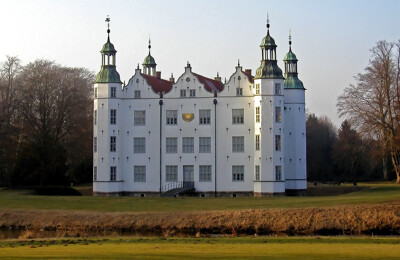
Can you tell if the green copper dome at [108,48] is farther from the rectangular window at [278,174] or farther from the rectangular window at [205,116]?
the rectangular window at [278,174]

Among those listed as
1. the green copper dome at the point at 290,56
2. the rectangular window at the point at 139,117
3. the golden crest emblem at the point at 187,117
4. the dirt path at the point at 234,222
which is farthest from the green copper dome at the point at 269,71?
the dirt path at the point at 234,222

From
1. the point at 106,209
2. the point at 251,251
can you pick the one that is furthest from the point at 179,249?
the point at 106,209

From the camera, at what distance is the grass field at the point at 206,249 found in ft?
70.4

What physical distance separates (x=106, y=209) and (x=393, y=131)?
113 ft

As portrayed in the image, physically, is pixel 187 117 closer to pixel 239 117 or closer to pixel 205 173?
pixel 239 117

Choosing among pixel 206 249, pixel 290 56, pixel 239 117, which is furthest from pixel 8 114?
pixel 206 249

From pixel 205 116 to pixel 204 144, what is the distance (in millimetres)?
2441

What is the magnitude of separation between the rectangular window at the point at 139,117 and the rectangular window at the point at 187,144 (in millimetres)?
4021

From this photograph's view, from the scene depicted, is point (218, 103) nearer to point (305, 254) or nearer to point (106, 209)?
point (106, 209)

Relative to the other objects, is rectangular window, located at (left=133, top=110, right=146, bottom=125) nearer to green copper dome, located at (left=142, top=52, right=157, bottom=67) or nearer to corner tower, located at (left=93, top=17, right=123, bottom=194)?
corner tower, located at (left=93, top=17, right=123, bottom=194)

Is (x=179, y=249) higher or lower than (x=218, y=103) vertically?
lower

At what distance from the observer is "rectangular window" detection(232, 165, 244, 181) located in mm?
63250

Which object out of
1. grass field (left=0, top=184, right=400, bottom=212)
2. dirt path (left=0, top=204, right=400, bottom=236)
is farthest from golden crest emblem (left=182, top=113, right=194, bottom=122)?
dirt path (left=0, top=204, right=400, bottom=236)

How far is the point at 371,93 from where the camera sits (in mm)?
71062
